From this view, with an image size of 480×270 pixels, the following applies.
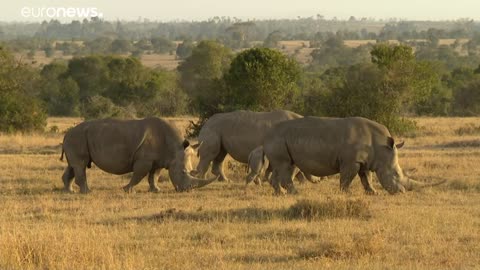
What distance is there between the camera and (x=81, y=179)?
1852 cm

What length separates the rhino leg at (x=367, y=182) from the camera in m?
17.5

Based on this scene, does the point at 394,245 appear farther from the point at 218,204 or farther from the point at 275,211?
the point at 218,204

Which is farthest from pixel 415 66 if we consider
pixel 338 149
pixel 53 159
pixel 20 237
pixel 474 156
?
pixel 20 237

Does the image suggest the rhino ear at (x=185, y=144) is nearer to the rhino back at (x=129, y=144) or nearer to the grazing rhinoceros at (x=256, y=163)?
the rhino back at (x=129, y=144)

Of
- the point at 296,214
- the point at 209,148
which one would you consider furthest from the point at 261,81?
the point at 296,214

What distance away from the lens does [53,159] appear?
82.2 feet

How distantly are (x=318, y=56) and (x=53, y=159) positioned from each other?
10052 centimetres

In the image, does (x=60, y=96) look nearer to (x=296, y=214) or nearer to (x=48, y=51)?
(x=296, y=214)

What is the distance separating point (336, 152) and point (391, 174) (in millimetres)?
1136

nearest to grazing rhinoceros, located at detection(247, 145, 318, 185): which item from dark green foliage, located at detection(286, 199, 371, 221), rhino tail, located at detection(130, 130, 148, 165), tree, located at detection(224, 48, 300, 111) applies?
rhino tail, located at detection(130, 130, 148, 165)

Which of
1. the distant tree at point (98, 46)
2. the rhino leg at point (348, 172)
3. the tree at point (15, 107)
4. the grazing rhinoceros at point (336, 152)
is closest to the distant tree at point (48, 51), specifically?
the distant tree at point (98, 46)

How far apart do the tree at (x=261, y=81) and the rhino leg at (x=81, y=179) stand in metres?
15.7

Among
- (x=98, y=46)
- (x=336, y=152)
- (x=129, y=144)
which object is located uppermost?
(x=336, y=152)

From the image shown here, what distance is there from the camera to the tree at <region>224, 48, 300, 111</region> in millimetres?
34188
